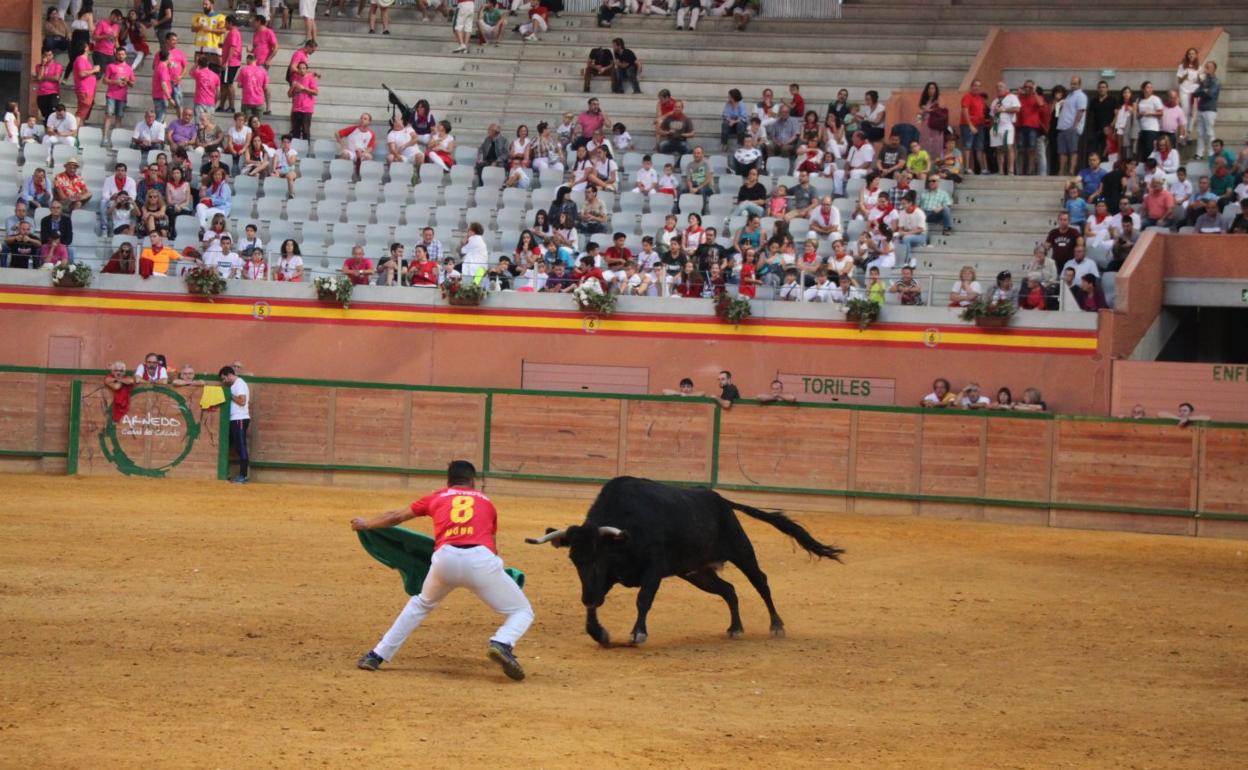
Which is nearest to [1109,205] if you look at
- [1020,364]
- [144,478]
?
[1020,364]

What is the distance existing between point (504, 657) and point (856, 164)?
19966 mm

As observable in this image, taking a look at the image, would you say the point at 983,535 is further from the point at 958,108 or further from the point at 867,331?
the point at 958,108

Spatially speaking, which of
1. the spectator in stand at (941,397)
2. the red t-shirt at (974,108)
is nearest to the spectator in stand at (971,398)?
the spectator in stand at (941,397)

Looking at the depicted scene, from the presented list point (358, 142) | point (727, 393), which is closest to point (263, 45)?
point (358, 142)

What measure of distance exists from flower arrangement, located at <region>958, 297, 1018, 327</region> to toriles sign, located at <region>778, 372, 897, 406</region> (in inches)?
63.1

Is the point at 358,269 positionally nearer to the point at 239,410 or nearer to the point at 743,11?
the point at 239,410

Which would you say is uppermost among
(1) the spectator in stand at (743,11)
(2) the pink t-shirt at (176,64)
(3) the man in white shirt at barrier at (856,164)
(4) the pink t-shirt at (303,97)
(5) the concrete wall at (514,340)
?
(1) the spectator in stand at (743,11)

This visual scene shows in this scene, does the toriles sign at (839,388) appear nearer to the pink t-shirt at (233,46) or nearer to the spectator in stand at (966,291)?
the spectator in stand at (966,291)

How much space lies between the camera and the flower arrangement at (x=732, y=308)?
87.3ft

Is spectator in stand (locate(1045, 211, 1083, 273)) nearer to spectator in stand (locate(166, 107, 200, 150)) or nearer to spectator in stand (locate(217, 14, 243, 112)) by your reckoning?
spectator in stand (locate(166, 107, 200, 150))

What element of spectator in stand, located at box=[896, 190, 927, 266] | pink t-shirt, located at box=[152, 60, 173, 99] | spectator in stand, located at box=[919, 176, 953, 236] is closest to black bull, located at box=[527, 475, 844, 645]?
spectator in stand, located at box=[896, 190, 927, 266]

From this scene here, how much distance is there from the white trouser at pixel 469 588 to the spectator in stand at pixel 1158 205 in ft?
61.3

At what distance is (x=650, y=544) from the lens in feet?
42.4

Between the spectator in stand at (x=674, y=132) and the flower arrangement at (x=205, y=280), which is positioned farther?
the spectator in stand at (x=674, y=132)
